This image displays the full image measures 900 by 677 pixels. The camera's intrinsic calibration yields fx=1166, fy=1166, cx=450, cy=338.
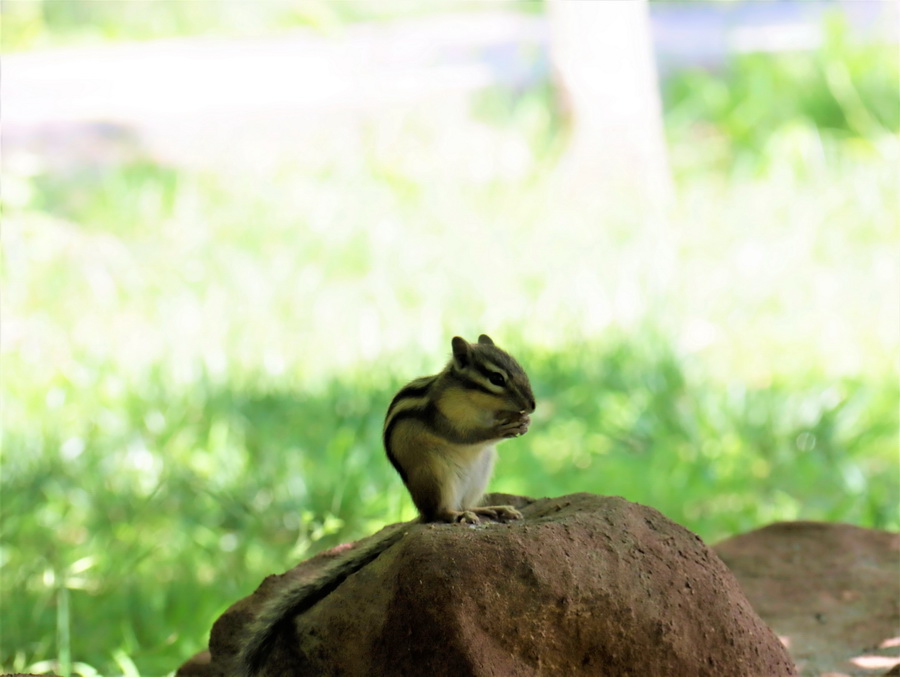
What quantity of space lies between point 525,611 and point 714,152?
8195 millimetres

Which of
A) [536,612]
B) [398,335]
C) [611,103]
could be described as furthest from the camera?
[611,103]

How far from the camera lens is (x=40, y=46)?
12.8 metres

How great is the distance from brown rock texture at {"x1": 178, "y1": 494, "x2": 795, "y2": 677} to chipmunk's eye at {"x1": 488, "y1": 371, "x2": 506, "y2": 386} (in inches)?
17.1

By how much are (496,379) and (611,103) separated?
6.51 meters

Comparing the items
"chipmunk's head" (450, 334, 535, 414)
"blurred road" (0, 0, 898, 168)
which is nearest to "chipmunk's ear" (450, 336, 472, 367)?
"chipmunk's head" (450, 334, 535, 414)

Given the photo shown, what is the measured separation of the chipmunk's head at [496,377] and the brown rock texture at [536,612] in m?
0.37

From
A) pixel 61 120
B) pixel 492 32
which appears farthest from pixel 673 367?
pixel 492 32

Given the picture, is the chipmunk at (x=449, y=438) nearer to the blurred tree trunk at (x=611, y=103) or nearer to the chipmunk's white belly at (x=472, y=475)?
the chipmunk's white belly at (x=472, y=475)

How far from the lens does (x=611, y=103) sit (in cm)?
959

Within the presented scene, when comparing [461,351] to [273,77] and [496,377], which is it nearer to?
Result: [496,377]

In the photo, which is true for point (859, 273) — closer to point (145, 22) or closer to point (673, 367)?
point (673, 367)

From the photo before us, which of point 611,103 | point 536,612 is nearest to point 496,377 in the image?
point 536,612

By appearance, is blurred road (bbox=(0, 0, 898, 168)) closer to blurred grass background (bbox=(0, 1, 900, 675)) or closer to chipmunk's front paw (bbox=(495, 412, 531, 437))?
blurred grass background (bbox=(0, 1, 900, 675))

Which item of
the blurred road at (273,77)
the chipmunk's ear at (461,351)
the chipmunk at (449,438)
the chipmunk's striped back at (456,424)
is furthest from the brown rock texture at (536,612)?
the blurred road at (273,77)
